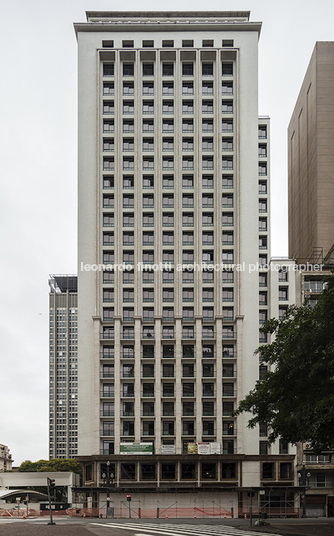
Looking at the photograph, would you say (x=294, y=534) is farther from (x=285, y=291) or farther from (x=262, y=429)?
(x=285, y=291)

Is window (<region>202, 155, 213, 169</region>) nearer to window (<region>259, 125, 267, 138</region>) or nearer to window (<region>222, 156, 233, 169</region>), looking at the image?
window (<region>222, 156, 233, 169</region>)

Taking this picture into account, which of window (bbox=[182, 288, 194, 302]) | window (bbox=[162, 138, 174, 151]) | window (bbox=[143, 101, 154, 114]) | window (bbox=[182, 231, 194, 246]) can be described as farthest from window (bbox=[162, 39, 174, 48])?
A: window (bbox=[182, 288, 194, 302])

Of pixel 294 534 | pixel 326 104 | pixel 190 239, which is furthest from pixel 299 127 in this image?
pixel 294 534

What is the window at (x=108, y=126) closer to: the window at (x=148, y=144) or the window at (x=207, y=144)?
the window at (x=148, y=144)

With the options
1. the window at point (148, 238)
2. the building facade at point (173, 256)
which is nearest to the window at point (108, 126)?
the building facade at point (173, 256)

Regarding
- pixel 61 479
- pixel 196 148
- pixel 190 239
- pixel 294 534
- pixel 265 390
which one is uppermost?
pixel 196 148

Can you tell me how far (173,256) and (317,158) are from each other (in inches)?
1107

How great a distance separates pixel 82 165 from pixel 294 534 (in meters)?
64.6

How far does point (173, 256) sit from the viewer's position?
8469cm

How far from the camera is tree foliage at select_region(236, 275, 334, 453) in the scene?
3425 cm

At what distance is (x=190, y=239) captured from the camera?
85250mm

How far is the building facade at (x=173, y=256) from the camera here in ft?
253

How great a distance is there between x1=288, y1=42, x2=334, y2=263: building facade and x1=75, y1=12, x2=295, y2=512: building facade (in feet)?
29.1

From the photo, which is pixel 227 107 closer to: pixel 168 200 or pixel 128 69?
pixel 128 69
